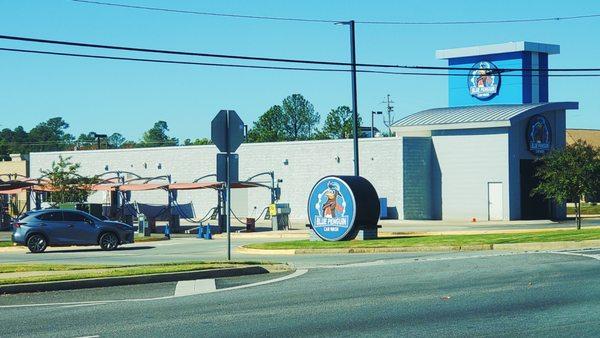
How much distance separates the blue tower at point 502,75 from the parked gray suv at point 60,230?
33.8 metres

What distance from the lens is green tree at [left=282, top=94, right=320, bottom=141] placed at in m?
126

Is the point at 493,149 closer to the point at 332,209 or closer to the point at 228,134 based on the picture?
the point at 332,209

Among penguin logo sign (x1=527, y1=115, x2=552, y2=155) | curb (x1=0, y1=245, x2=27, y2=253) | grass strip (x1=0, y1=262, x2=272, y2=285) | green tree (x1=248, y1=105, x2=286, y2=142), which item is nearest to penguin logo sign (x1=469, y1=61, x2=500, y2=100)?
penguin logo sign (x1=527, y1=115, x2=552, y2=155)

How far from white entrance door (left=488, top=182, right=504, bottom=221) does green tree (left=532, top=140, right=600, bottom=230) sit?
1541 cm

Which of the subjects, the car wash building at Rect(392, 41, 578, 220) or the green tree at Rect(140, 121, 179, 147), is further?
the green tree at Rect(140, 121, 179, 147)

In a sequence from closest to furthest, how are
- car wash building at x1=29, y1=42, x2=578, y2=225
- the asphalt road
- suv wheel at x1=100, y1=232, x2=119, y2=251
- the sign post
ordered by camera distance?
the asphalt road, the sign post, suv wheel at x1=100, y1=232, x2=119, y2=251, car wash building at x1=29, y1=42, x2=578, y2=225

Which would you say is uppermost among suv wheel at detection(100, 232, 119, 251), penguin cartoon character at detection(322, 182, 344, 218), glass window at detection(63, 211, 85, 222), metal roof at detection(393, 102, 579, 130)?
metal roof at detection(393, 102, 579, 130)

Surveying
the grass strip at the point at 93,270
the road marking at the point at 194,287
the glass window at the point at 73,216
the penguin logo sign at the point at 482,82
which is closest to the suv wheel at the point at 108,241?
the glass window at the point at 73,216

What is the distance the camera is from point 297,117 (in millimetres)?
126750

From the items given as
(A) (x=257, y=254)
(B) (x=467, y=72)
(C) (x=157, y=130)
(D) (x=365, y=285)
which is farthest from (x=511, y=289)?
(C) (x=157, y=130)

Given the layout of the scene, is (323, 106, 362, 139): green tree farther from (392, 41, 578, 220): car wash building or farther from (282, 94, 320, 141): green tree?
(392, 41, 578, 220): car wash building

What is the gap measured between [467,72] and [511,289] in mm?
51302

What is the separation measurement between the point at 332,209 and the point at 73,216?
30.9 ft

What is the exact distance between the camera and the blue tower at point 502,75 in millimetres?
62719
